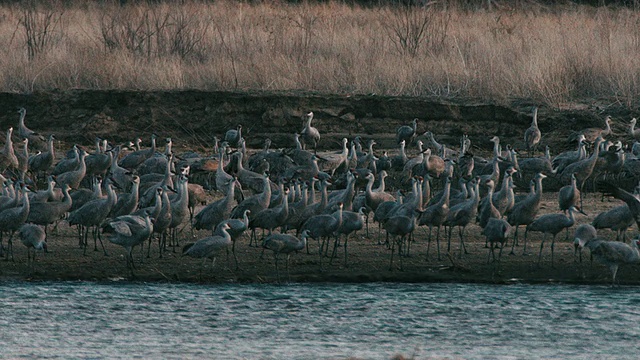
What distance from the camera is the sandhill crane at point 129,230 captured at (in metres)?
13.2

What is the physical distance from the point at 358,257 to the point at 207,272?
1801mm

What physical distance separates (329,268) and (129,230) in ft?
7.19

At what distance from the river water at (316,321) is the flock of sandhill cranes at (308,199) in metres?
0.63

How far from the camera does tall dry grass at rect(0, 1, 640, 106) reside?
70.7 ft

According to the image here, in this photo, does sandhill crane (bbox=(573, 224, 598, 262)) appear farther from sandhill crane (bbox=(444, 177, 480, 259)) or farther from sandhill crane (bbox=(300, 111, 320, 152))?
sandhill crane (bbox=(300, 111, 320, 152))

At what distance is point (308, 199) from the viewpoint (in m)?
15.6

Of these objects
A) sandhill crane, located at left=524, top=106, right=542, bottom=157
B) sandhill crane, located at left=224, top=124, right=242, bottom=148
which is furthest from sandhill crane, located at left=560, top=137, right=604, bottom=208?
sandhill crane, located at left=224, top=124, right=242, bottom=148

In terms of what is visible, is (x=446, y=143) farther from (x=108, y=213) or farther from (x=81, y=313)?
(x=81, y=313)

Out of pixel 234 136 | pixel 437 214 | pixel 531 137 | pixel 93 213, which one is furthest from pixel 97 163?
pixel 531 137

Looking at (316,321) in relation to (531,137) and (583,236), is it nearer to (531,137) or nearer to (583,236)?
(583,236)

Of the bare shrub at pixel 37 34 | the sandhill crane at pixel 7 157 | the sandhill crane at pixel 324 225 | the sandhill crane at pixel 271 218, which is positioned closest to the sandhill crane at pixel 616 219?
the sandhill crane at pixel 324 225

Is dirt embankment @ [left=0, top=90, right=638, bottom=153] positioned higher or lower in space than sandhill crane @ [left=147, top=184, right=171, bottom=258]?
higher

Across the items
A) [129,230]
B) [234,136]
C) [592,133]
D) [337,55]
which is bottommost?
[129,230]

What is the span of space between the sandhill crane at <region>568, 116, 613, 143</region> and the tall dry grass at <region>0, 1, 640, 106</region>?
4.26 ft
